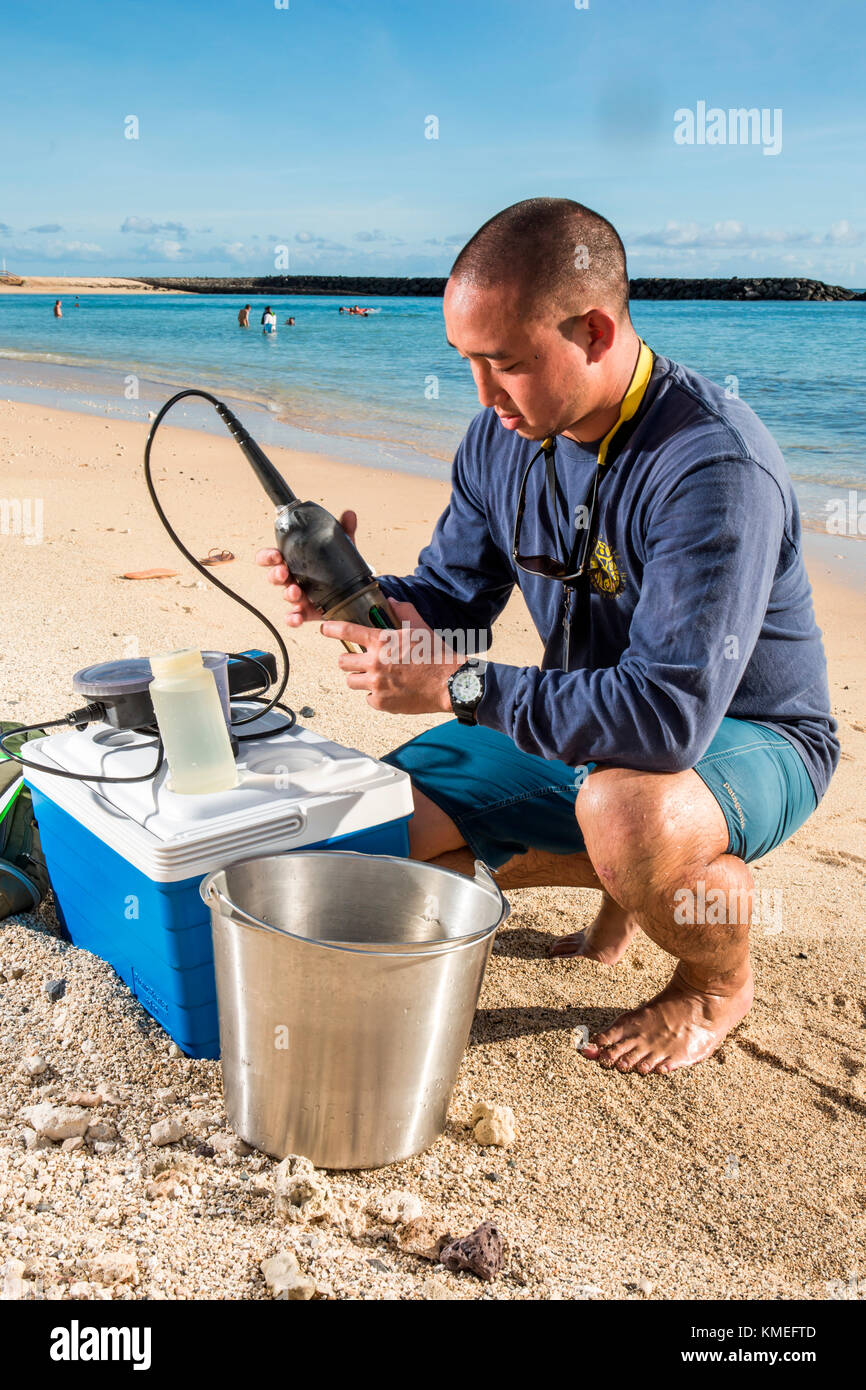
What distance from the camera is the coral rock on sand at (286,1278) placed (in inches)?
56.8

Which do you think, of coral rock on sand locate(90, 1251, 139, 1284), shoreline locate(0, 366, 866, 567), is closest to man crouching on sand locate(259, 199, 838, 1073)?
coral rock on sand locate(90, 1251, 139, 1284)

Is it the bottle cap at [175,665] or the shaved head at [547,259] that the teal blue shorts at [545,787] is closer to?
the bottle cap at [175,665]

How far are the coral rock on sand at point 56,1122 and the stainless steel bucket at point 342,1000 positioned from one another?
240mm

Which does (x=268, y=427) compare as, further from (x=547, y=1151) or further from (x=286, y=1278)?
(x=286, y=1278)

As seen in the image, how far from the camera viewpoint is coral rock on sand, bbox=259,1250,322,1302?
1.44m

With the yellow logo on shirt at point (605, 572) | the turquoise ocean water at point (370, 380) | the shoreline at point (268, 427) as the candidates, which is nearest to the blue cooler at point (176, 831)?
the yellow logo on shirt at point (605, 572)

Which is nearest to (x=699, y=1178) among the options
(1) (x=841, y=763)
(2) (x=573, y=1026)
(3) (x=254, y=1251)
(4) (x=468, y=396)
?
(2) (x=573, y=1026)

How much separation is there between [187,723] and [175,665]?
0.11m

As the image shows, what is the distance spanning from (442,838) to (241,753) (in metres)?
0.50

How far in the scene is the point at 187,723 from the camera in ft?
6.22

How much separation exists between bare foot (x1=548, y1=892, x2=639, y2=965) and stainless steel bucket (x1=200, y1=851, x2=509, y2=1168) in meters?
0.71

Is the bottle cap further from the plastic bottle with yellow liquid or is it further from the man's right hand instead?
the man's right hand

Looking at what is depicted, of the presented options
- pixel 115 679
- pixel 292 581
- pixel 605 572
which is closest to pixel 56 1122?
pixel 115 679
